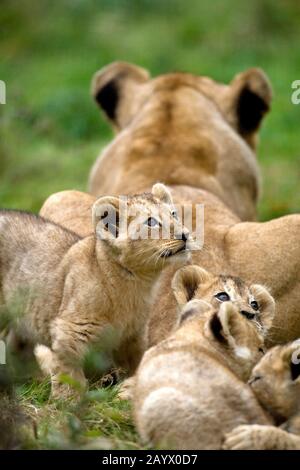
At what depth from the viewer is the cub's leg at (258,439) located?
627 centimetres

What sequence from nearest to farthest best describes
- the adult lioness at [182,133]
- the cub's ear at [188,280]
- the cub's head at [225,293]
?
the cub's head at [225,293]
the cub's ear at [188,280]
the adult lioness at [182,133]

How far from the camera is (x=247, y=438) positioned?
20.6ft

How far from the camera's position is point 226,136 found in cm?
1100

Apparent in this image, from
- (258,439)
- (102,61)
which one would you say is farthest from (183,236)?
(102,61)

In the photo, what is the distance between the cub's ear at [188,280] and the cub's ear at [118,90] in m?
3.98

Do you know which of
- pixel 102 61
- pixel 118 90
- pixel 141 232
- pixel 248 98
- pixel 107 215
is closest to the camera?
pixel 141 232

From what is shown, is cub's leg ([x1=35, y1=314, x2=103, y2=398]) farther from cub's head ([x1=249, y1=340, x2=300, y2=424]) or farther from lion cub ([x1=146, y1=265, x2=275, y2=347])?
cub's head ([x1=249, y1=340, x2=300, y2=424])

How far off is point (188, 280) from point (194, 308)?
53 cm

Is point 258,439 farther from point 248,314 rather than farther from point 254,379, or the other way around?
point 248,314

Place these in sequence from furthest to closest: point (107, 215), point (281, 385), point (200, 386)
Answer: point (107, 215)
point (281, 385)
point (200, 386)

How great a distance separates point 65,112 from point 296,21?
5533 millimetres

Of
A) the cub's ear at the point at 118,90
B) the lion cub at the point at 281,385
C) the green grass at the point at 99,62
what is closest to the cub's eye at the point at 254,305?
the lion cub at the point at 281,385

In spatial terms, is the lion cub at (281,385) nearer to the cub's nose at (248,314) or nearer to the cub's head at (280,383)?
the cub's head at (280,383)
